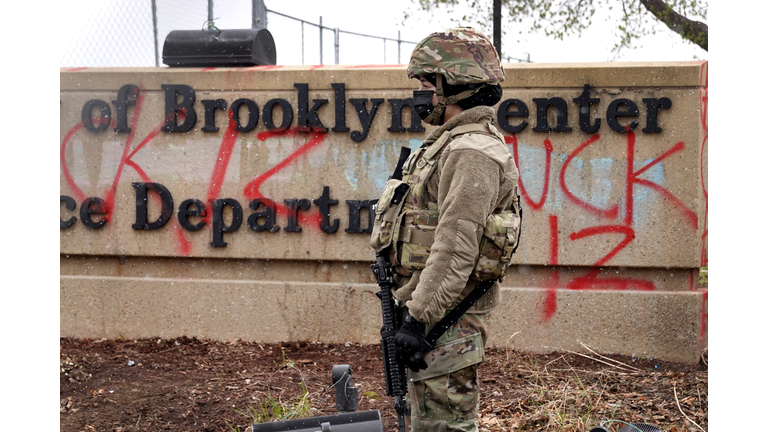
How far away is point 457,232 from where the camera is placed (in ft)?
7.91

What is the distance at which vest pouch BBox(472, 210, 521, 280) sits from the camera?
8.30 feet

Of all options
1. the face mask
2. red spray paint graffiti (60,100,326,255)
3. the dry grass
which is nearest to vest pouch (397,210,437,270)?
the face mask

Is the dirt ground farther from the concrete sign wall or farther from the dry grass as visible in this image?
the concrete sign wall

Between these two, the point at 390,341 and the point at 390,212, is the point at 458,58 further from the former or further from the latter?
the point at 390,341

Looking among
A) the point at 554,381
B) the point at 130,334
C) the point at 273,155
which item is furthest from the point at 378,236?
the point at 130,334

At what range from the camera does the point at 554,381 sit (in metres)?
4.65

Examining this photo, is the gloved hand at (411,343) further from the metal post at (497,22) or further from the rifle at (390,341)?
the metal post at (497,22)

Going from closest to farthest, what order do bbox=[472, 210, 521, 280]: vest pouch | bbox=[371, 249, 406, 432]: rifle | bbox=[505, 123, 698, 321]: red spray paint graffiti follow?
1. bbox=[472, 210, 521, 280]: vest pouch
2. bbox=[371, 249, 406, 432]: rifle
3. bbox=[505, 123, 698, 321]: red spray paint graffiti

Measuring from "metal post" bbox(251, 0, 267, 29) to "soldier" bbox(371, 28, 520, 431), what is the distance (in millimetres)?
4982

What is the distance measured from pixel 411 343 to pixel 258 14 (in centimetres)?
579

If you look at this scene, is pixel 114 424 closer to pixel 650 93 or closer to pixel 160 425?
pixel 160 425

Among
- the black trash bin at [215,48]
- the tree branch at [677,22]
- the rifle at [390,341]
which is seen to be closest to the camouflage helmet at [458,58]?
the rifle at [390,341]

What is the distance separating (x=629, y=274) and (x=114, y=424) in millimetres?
3774

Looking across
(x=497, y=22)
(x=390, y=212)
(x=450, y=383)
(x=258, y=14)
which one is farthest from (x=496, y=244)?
(x=258, y=14)
